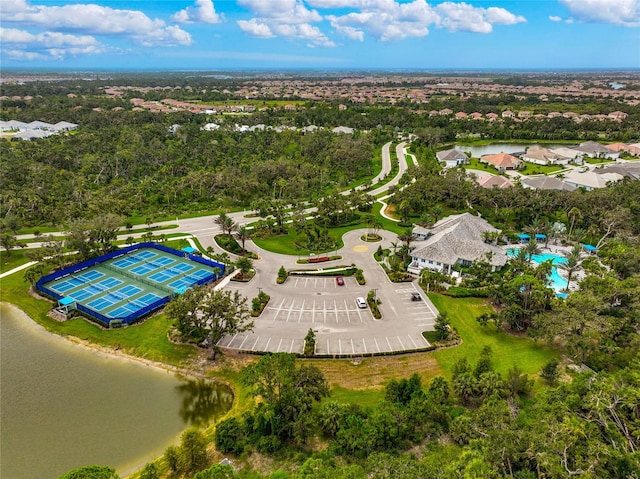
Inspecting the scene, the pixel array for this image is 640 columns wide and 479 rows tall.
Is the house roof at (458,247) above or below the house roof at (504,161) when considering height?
below

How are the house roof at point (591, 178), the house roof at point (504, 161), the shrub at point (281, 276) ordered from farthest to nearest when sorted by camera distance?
1. the house roof at point (504, 161)
2. the house roof at point (591, 178)
3. the shrub at point (281, 276)

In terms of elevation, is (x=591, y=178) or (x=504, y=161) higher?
(x=504, y=161)

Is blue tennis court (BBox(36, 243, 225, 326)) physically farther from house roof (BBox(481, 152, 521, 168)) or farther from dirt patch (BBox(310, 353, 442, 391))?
house roof (BBox(481, 152, 521, 168))

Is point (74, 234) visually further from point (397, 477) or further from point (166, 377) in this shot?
point (397, 477)

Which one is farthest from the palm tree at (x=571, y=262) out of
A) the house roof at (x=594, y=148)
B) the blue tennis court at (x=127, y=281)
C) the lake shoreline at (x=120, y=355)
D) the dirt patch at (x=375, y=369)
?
the house roof at (x=594, y=148)

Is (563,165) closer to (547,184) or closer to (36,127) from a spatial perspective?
(547,184)

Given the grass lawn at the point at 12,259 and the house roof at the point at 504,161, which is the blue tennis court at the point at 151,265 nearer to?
the grass lawn at the point at 12,259

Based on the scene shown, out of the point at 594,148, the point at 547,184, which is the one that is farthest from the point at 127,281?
the point at 594,148
